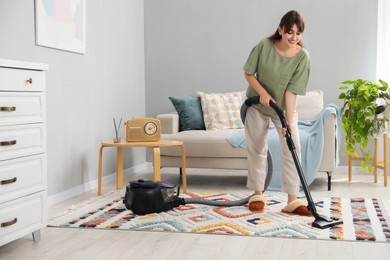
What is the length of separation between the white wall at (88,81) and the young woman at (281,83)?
4.23 ft

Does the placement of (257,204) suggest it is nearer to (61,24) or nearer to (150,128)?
(150,128)

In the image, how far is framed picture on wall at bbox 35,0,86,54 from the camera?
3.59 meters

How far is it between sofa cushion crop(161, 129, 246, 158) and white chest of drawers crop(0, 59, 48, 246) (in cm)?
190

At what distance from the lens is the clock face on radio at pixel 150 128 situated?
4129mm

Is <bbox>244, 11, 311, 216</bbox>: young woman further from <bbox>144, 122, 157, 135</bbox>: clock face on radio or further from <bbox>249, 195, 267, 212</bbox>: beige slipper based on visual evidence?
<bbox>144, 122, 157, 135</bbox>: clock face on radio

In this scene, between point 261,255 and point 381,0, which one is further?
point 381,0

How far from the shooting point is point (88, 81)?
14.2 feet

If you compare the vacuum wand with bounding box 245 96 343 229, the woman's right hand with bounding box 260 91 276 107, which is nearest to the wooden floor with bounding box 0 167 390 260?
the vacuum wand with bounding box 245 96 343 229

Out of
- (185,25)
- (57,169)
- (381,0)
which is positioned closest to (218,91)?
(185,25)

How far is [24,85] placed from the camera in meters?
2.55

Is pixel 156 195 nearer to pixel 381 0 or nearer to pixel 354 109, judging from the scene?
pixel 354 109

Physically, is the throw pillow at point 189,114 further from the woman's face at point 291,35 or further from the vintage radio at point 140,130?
the woman's face at point 291,35

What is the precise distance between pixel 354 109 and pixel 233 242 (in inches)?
89.8

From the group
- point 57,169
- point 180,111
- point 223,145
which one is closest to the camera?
point 57,169
